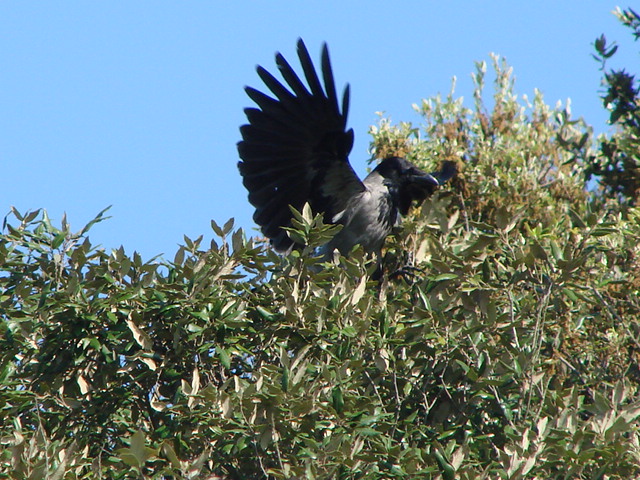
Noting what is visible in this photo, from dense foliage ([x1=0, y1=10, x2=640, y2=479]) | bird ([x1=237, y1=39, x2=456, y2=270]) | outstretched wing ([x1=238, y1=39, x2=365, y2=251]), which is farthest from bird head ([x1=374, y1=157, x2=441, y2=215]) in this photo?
dense foliage ([x1=0, y1=10, x2=640, y2=479])

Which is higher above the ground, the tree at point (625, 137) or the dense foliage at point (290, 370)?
the tree at point (625, 137)

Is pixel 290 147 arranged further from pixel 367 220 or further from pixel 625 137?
pixel 625 137

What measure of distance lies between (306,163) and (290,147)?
0.18 meters

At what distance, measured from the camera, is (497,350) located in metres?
4.08

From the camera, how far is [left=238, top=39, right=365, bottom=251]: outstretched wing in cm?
634

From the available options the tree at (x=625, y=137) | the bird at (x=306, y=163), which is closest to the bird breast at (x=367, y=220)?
the bird at (x=306, y=163)

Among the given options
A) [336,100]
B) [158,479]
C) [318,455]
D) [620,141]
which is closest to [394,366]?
[318,455]

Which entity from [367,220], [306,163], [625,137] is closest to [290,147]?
[306,163]

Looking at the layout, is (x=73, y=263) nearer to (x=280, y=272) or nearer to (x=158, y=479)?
(x=280, y=272)

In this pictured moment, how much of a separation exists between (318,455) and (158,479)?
1.93 feet

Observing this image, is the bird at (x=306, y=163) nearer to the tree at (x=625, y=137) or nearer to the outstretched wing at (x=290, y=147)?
the outstretched wing at (x=290, y=147)

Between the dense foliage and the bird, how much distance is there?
206 cm

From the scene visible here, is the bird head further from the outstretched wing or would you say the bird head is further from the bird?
the outstretched wing

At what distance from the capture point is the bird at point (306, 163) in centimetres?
634
